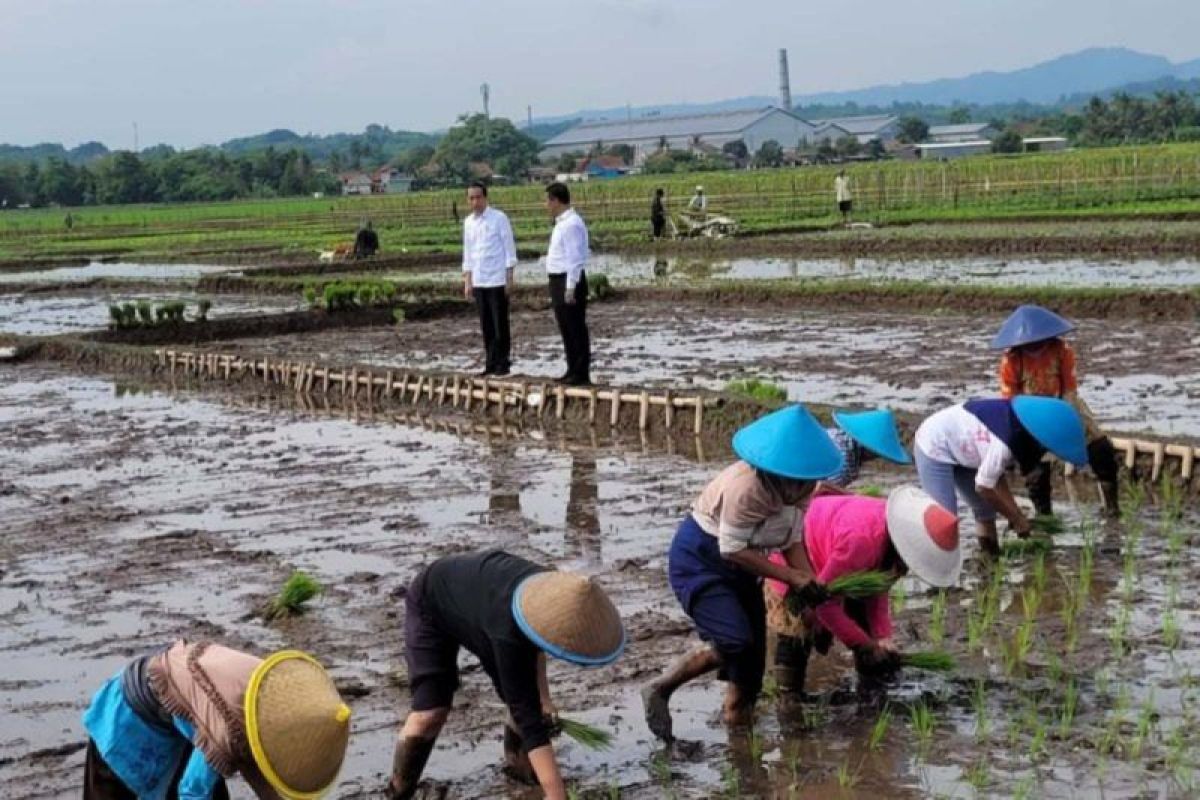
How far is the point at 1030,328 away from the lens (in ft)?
23.9

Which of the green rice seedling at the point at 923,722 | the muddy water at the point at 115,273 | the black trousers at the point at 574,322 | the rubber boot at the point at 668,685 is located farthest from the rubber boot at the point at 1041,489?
the muddy water at the point at 115,273

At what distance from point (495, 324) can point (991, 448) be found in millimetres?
6485

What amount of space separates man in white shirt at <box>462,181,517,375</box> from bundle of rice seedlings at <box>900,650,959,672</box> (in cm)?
703

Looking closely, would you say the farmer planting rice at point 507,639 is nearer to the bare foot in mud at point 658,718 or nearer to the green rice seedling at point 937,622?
the bare foot in mud at point 658,718

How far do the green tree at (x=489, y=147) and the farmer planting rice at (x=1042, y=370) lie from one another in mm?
93430

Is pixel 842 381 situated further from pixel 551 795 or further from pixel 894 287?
pixel 551 795

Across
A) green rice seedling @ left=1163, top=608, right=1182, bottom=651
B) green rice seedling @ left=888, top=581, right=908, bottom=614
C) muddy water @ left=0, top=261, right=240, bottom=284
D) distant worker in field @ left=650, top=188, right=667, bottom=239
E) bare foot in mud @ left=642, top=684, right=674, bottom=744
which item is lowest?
muddy water @ left=0, top=261, right=240, bottom=284

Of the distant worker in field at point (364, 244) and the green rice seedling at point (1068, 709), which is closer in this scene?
the green rice seedling at point (1068, 709)

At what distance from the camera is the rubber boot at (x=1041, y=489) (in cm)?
753

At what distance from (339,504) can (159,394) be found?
5972mm

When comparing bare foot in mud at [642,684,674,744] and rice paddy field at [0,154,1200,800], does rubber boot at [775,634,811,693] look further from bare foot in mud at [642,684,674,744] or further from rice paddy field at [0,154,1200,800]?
bare foot in mud at [642,684,674,744]

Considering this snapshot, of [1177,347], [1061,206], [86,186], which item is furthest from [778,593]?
[86,186]

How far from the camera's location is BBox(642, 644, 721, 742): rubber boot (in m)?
5.21

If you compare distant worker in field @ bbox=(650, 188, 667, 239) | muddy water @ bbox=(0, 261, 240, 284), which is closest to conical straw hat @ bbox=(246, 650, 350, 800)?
muddy water @ bbox=(0, 261, 240, 284)
